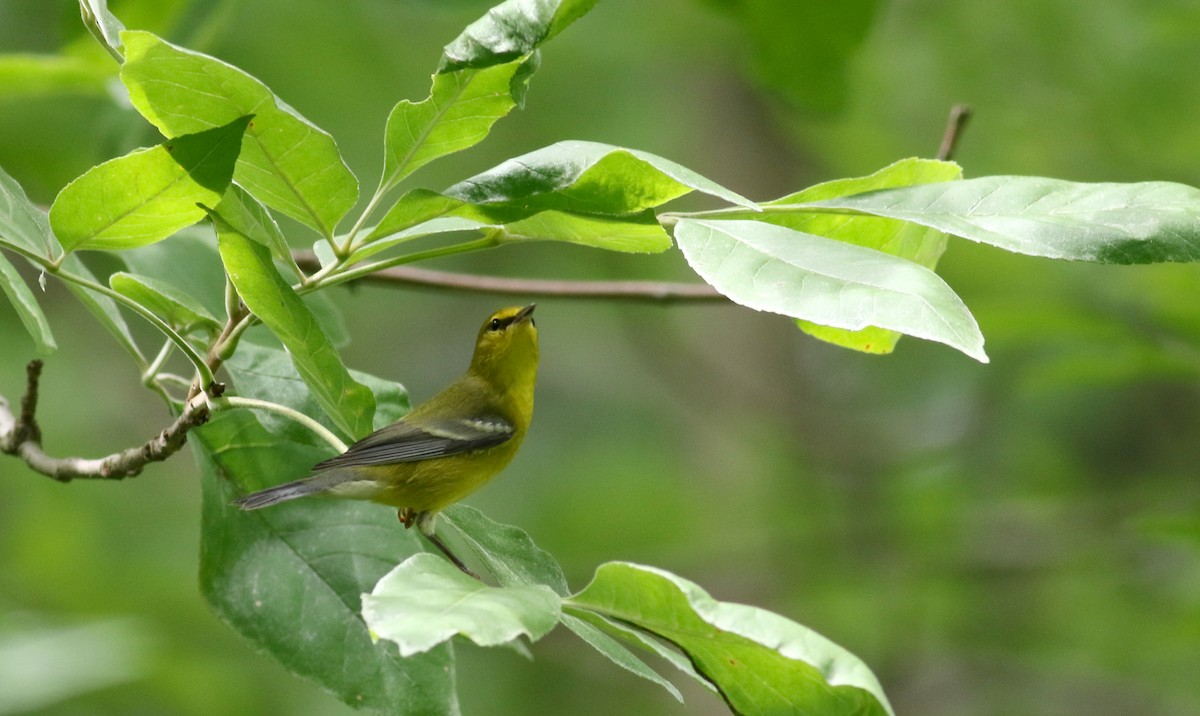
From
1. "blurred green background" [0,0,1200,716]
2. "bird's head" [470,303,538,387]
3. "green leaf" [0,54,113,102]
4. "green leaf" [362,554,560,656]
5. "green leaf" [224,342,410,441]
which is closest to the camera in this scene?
"green leaf" [362,554,560,656]

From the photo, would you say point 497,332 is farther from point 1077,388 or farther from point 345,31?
point 1077,388

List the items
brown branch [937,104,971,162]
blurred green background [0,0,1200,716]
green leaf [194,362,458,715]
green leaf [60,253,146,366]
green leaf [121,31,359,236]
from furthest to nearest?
blurred green background [0,0,1200,716]
brown branch [937,104,971,162]
green leaf [194,362,458,715]
green leaf [60,253,146,366]
green leaf [121,31,359,236]

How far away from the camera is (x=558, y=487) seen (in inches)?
362

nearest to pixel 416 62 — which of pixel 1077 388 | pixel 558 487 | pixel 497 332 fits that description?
pixel 558 487

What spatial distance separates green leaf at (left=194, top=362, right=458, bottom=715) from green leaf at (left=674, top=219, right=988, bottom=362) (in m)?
1.02

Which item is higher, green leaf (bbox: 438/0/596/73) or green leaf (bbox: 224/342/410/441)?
green leaf (bbox: 438/0/596/73)

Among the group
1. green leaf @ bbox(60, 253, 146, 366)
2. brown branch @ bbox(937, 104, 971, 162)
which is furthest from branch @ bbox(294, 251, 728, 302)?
green leaf @ bbox(60, 253, 146, 366)

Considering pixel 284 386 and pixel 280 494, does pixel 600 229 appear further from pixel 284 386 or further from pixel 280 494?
pixel 280 494

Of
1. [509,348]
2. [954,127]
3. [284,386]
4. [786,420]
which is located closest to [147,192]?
[284,386]

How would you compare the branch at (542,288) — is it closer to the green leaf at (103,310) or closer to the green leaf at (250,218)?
the green leaf at (103,310)

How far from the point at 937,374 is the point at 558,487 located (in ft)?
9.78

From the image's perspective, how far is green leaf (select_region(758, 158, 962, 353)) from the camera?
192 centimetres

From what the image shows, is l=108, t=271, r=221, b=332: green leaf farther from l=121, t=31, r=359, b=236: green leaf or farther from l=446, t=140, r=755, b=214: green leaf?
l=446, t=140, r=755, b=214: green leaf

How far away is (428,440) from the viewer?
11.4 ft
